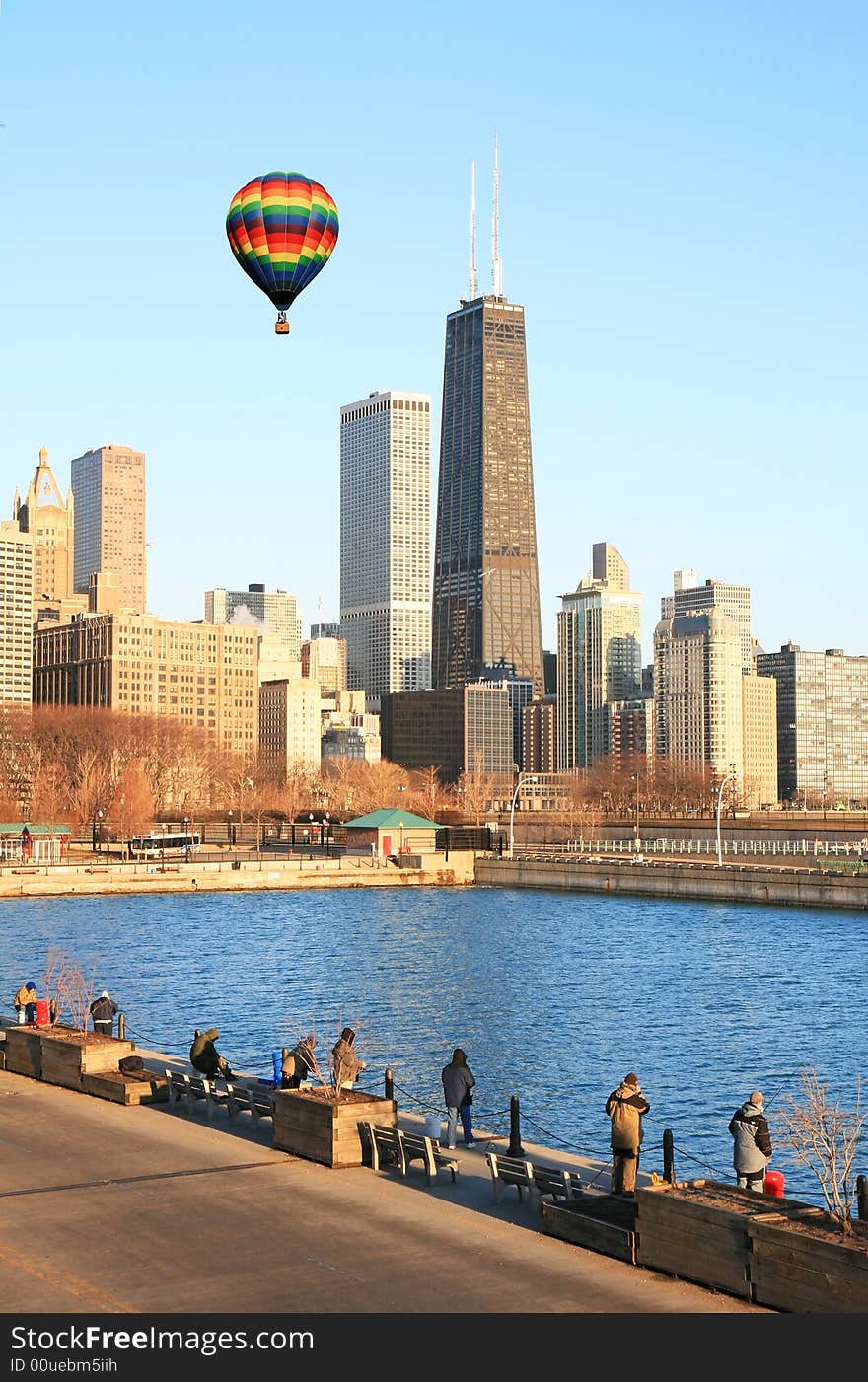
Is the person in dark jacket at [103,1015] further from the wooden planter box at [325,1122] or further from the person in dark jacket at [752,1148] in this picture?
the person in dark jacket at [752,1148]

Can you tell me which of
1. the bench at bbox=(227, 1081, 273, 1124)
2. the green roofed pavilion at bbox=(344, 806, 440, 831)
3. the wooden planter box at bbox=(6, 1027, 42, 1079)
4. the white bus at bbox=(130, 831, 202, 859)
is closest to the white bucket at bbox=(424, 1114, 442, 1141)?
the bench at bbox=(227, 1081, 273, 1124)

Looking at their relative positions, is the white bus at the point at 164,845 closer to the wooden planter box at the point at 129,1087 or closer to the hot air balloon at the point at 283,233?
the hot air balloon at the point at 283,233

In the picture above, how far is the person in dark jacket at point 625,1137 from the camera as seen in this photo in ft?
77.4

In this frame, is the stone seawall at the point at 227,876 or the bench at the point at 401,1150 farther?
the stone seawall at the point at 227,876

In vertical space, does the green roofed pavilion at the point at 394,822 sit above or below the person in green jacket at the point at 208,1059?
above

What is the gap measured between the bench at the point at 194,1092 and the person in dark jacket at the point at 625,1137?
29.0 ft

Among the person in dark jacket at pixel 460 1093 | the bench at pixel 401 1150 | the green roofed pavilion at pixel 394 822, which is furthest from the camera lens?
the green roofed pavilion at pixel 394 822

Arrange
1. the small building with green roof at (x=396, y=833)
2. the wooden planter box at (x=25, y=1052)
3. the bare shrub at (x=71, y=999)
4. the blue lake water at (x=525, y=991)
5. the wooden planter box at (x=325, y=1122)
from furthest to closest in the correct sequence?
1. the small building with green roof at (x=396, y=833)
2. the blue lake water at (x=525, y=991)
3. the bare shrub at (x=71, y=999)
4. the wooden planter box at (x=25, y=1052)
5. the wooden planter box at (x=325, y=1122)

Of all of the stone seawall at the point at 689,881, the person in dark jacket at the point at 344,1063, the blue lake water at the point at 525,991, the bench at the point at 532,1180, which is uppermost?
the person in dark jacket at the point at 344,1063

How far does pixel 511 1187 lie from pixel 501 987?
1757 inches

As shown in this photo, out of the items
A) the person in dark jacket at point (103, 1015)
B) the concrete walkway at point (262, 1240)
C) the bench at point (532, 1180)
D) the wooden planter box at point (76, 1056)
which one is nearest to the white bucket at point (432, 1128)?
the concrete walkway at point (262, 1240)
